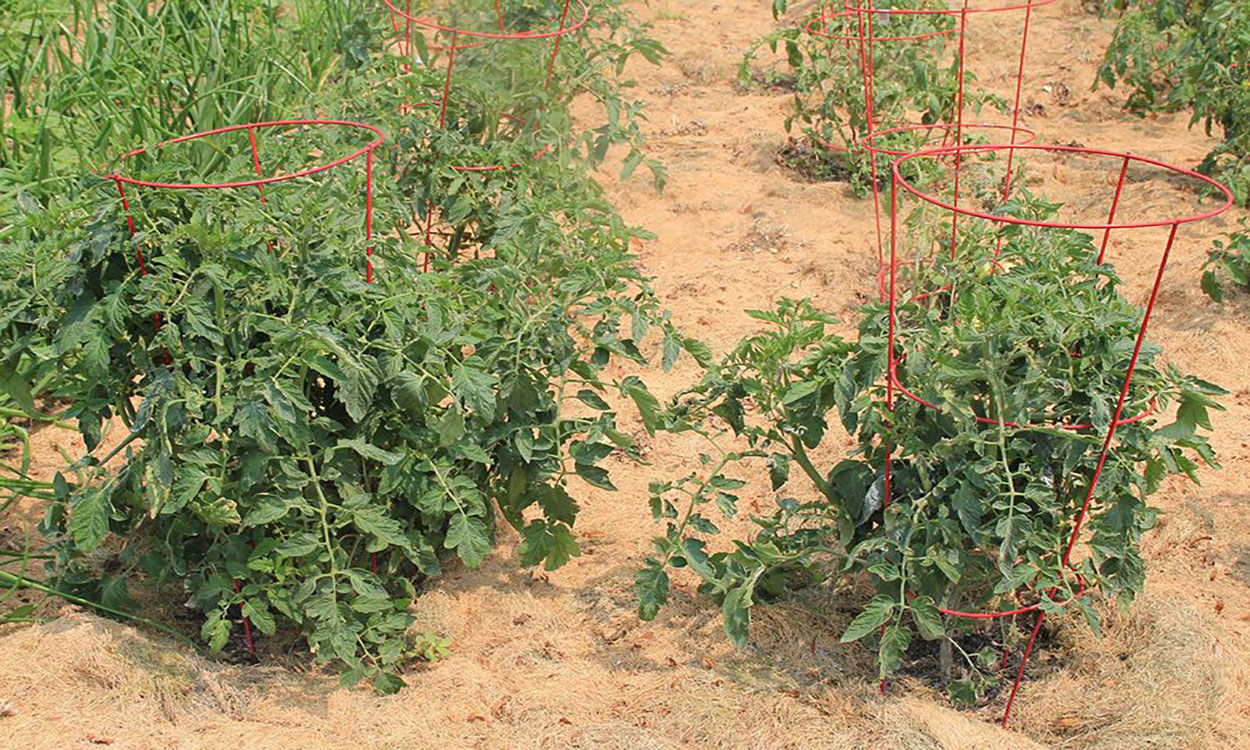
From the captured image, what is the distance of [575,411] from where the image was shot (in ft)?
13.4

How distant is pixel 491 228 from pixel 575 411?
600 mm

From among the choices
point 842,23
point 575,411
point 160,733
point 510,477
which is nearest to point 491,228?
point 575,411

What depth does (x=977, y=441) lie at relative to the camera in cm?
264

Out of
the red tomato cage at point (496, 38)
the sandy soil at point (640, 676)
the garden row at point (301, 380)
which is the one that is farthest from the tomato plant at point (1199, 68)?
the garden row at point (301, 380)

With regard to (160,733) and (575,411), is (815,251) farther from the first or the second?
(160,733)

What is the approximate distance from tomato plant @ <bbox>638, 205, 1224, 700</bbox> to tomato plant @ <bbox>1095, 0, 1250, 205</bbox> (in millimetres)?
2654

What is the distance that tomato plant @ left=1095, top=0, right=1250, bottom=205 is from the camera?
5.20 metres

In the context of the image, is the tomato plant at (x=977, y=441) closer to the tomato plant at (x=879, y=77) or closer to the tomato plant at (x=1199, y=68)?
the tomato plant at (x=879, y=77)

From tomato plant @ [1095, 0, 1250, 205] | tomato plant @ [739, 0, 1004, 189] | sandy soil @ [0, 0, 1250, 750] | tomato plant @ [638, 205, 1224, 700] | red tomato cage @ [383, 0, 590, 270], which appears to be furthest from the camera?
tomato plant @ [739, 0, 1004, 189]

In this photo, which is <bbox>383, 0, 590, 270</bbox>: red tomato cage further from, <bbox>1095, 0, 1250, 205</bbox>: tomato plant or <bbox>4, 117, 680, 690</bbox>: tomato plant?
<bbox>1095, 0, 1250, 205</bbox>: tomato plant

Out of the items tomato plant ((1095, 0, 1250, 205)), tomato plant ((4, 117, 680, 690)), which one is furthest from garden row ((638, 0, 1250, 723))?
tomato plant ((1095, 0, 1250, 205))

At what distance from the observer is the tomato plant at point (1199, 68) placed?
5.20 m

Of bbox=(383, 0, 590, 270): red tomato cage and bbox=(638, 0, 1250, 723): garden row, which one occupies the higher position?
bbox=(383, 0, 590, 270): red tomato cage

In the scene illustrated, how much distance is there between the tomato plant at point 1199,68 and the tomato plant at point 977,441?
2654 millimetres
